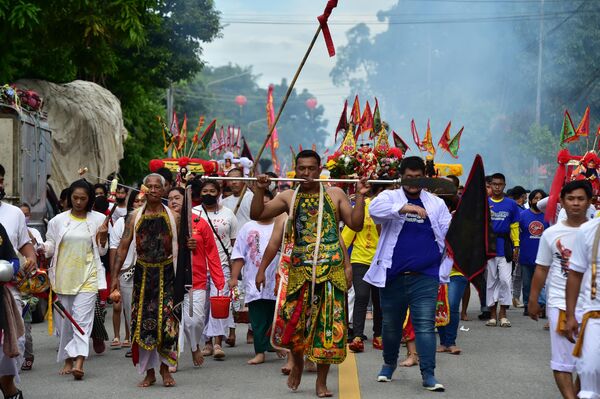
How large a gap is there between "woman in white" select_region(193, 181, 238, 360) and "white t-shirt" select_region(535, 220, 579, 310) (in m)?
4.62

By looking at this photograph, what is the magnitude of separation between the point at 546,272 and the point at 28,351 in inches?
215

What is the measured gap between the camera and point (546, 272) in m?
8.37

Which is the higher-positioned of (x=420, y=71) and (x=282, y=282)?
(x=420, y=71)

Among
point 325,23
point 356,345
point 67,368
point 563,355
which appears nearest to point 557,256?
point 563,355

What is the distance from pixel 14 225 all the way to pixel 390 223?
3.07 metres

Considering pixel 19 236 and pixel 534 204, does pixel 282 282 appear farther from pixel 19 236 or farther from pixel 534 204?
pixel 534 204

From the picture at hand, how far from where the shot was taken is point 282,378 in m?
10.8

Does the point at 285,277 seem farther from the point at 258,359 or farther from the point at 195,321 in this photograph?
the point at 258,359

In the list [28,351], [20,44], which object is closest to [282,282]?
[28,351]

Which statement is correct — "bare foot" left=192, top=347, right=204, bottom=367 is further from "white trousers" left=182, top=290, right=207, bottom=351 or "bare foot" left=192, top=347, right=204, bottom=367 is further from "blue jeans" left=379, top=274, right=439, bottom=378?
"blue jeans" left=379, top=274, right=439, bottom=378

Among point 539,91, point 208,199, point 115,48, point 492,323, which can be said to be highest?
point 539,91

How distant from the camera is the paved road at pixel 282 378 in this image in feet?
32.4

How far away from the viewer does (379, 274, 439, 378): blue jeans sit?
391 inches

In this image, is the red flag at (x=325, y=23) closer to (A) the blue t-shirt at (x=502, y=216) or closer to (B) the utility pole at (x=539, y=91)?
(A) the blue t-shirt at (x=502, y=216)
